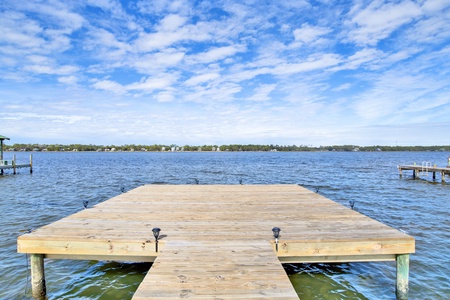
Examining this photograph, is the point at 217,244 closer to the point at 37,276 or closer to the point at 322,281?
the point at 322,281

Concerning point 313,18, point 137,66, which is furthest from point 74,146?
point 313,18

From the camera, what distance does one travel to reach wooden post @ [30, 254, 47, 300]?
4.51 metres

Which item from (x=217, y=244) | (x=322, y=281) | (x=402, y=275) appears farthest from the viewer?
(x=322, y=281)

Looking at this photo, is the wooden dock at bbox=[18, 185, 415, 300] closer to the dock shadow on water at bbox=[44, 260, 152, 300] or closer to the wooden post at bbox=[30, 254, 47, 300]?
the wooden post at bbox=[30, 254, 47, 300]

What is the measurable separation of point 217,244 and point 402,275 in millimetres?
3408

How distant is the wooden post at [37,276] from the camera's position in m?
4.51

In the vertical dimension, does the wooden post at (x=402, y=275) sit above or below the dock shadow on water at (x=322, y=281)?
above

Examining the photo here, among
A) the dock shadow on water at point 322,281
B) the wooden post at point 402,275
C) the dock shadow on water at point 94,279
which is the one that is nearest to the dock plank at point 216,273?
the dock shadow on water at point 322,281

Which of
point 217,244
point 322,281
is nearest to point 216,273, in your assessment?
point 217,244

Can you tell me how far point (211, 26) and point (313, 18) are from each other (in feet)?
22.4

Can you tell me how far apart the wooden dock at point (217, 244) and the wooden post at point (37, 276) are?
18mm

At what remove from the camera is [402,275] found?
4488 mm

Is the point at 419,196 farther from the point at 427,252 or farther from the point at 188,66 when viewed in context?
the point at 188,66

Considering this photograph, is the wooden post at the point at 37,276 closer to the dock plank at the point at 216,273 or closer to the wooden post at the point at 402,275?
the dock plank at the point at 216,273
